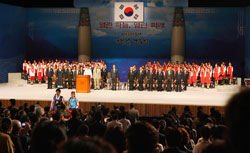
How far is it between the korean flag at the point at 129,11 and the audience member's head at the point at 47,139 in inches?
668

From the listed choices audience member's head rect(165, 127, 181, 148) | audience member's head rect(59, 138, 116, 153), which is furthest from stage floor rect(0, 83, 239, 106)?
audience member's head rect(59, 138, 116, 153)

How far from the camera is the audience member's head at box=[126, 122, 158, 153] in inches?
76.7

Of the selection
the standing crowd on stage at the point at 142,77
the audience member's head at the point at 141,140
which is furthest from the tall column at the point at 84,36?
the audience member's head at the point at 141,140

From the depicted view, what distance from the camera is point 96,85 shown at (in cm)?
1600

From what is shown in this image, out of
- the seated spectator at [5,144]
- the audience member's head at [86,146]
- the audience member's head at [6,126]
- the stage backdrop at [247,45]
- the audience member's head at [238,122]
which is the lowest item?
the seated spectator at [5,144]

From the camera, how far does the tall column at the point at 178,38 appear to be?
2045cm

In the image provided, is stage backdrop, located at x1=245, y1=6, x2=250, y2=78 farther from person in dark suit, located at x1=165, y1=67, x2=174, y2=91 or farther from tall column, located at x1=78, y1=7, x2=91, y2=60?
tall column, located at x1=78, y1=7, x2=91, y2=60

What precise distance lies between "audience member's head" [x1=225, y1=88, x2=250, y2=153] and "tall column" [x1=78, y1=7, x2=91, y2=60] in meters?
20.2

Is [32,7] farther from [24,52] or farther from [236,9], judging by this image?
[236,9]

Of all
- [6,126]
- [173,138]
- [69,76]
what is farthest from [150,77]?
[173,138]

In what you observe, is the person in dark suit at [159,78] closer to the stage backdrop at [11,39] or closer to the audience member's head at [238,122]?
the stage backdrop at [11,39]

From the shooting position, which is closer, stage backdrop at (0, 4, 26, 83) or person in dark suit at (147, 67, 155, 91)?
person in dark suit at (147, 67, 155, 91)

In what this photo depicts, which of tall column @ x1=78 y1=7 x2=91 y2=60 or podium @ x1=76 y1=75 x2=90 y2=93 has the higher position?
tall column @ x1=78 y1=7 x2=91 y2=60

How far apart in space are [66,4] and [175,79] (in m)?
9.64
